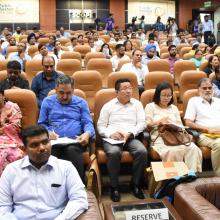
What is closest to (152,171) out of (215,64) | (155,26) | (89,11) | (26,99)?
(26,99)

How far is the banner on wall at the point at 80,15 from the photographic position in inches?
667

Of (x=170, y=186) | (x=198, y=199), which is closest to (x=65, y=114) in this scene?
(x=170, y=186)

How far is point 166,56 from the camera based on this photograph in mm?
7020

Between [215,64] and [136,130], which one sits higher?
[215,64]

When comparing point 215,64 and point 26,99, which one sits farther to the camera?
point 215,64

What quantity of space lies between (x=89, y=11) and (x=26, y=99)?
14314 mm

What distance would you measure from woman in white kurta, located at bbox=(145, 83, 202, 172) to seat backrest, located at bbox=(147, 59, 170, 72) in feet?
6.86

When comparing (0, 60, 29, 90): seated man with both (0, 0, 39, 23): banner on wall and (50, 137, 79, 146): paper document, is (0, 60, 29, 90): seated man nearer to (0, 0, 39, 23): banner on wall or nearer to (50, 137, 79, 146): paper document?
(50, 137, 79, 146): paper document

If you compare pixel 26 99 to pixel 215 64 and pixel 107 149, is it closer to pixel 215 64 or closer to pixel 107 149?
pixel 107 149

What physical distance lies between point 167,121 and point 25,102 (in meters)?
1.32

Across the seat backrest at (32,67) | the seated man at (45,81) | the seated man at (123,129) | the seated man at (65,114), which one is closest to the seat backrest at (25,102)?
the seated man at (65,114)

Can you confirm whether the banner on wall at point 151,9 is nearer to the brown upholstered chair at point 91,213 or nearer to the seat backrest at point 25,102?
the seat backrest at point 25,102

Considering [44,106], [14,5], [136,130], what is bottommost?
[136,130]

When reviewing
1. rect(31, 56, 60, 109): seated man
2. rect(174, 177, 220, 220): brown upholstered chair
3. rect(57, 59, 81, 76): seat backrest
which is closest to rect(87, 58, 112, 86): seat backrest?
rect(57, 59, 81, 76): seat backrest
